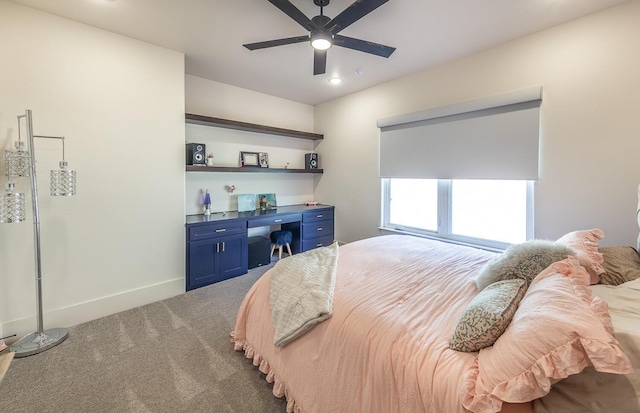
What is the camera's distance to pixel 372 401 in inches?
45.8

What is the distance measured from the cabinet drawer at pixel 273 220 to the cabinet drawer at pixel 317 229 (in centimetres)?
21

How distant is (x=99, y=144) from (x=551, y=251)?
3.62m

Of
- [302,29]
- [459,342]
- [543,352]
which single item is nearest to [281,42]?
[302,29]

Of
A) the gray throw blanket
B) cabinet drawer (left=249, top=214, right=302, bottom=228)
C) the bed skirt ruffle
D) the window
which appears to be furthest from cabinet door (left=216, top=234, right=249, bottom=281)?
the window

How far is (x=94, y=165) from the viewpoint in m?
2.56

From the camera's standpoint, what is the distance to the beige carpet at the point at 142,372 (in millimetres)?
1631

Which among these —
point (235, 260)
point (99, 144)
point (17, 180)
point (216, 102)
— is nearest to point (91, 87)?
point (99, 144)

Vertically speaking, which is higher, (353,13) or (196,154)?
(353,13)

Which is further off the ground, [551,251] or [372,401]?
[551,251]

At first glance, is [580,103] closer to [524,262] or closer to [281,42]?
Answer: [524,262]

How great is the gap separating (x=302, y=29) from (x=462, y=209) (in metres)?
2.65

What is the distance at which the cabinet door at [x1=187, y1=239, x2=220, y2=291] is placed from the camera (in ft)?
10.4

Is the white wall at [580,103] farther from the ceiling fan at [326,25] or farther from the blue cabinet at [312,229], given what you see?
the blue cabinet at [312,229]

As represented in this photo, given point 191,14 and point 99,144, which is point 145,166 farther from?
point 191,14
